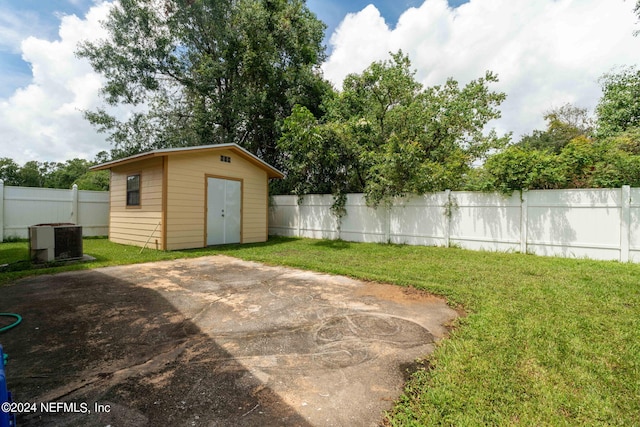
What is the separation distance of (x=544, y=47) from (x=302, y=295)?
12.0 m

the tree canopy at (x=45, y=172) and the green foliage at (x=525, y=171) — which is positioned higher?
the tree canopy at (x=45, y=172)

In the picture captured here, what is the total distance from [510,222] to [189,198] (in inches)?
350

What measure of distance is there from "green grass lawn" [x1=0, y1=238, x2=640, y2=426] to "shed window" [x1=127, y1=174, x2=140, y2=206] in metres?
3.57

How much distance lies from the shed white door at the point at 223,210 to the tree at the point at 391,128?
273cm

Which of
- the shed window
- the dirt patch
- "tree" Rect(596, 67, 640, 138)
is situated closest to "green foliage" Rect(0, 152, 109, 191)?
the shed window

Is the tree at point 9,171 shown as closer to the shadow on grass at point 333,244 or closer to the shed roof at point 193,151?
the shed roof at point 193,151

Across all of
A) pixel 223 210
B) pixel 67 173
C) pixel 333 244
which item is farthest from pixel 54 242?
pixel 67 173

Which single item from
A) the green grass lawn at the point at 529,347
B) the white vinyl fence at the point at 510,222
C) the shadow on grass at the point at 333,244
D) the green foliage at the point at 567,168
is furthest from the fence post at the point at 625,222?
the shadow on grass at the point at 333,244

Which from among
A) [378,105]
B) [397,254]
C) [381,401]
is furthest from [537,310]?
[378,105]

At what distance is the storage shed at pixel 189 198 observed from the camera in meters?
8.16

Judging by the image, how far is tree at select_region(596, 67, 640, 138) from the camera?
49.7 ft

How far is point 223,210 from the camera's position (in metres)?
9.51

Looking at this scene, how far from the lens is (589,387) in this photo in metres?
2.01

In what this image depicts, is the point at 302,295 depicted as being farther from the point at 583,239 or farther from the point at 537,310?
the point at 583,239
